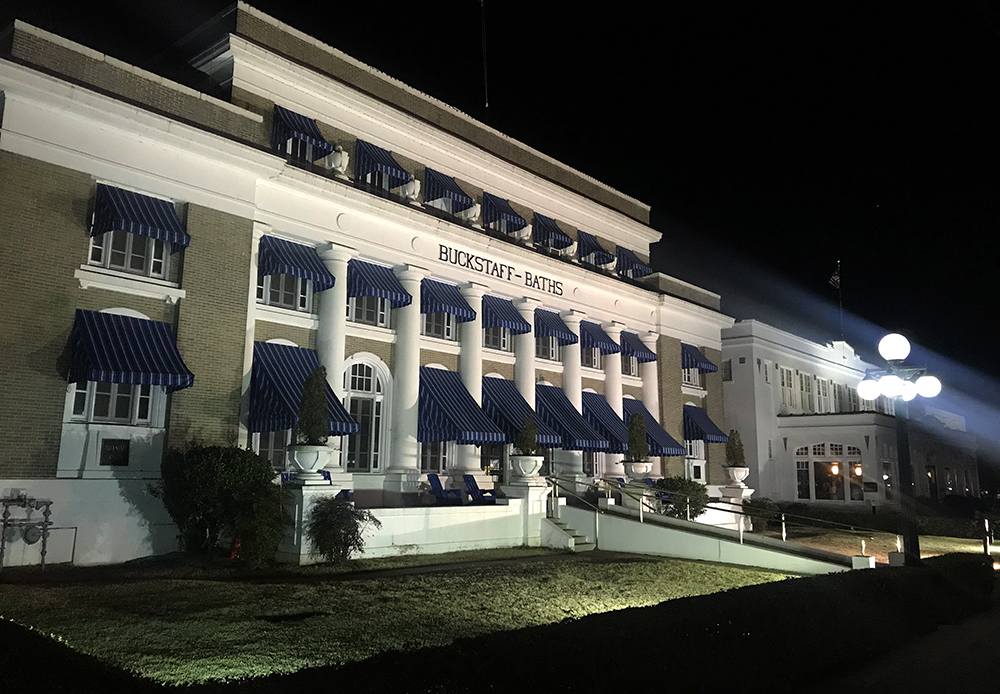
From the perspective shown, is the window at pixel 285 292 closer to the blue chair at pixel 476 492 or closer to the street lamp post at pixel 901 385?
the blue chair at pixel 476 492

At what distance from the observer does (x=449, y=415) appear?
2330 centimetres

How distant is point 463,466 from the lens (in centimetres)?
2459

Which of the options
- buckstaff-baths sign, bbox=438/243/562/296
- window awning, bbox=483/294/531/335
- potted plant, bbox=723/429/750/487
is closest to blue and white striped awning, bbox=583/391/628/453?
potted plant, bbox=723/429/750/487

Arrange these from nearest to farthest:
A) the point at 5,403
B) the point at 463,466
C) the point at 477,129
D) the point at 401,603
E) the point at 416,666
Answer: the point at 416,666 < the point at 401,603 < the point at 5,403 < the point at 463,466 < the point at 477,129

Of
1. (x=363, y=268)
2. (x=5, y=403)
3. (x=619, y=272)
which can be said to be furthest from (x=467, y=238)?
(x=5, y=403)

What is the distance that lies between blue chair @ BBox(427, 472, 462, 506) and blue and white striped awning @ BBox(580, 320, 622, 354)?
979 cm

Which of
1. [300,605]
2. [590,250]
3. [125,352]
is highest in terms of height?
[590,250]

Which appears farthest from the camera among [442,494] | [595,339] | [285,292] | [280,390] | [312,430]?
[595,339]

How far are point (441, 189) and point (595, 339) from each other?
889 cm

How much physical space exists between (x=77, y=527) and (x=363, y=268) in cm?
1036

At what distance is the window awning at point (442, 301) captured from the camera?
938 inches

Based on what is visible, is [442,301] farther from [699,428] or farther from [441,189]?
[699,428]

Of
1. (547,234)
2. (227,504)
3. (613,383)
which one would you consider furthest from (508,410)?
(227,504)

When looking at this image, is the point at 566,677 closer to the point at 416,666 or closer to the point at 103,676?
the point at 416,666
